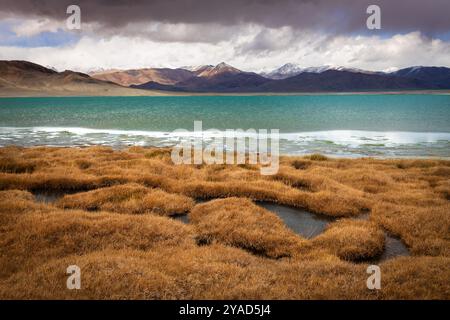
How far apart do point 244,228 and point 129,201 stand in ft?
19.6

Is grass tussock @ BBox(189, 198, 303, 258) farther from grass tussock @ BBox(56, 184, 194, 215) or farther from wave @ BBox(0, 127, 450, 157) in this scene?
wave @ BBox(0, 127, 450, 157)

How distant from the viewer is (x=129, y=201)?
1634 centimetres

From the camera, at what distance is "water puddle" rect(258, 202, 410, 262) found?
1249 cm

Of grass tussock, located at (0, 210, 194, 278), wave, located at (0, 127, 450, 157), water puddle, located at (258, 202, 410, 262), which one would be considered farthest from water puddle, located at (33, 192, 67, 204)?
wave, located at (0, 127, 450, 157)

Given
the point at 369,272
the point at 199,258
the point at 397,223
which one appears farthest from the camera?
the point at 397,223

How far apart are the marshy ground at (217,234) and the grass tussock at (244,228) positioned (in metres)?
0.05

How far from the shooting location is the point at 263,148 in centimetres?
3975

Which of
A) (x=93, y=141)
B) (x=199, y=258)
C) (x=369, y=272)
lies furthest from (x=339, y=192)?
(x=93, y=141)

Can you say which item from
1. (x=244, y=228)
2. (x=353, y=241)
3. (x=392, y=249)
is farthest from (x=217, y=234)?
(x=392, y=249)

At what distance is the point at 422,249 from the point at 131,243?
9868 mm

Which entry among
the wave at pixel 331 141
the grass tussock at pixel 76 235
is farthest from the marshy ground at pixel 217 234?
the wave at pixel 331 141

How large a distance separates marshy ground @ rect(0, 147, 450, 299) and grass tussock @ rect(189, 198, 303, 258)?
5 centimetres

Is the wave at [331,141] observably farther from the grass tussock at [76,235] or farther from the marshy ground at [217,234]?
the grass tussock at [76,235]
